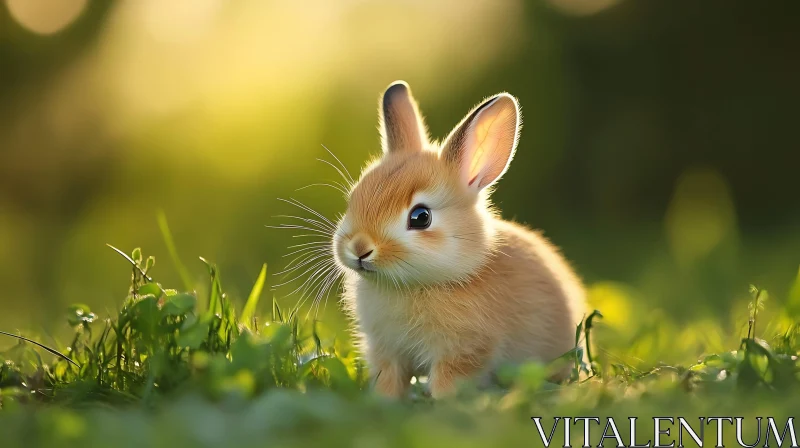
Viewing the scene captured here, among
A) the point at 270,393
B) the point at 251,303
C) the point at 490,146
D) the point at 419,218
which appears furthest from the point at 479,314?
the point at 270,393

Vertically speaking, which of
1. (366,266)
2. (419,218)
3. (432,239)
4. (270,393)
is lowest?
(270,393)

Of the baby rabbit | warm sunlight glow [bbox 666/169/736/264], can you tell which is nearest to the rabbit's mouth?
the baby rabbit

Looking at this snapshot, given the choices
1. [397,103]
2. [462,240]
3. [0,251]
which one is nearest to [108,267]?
[0,251]

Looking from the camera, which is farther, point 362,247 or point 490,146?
point 490,146

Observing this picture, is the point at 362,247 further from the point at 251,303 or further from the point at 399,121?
the point at 399,121

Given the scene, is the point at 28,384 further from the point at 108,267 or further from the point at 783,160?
the point at 783,160

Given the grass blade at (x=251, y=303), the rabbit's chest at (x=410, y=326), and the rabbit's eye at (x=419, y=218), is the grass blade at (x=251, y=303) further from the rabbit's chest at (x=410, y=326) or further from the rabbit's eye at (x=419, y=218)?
the rabbit's eye at (x=419, y=218)
